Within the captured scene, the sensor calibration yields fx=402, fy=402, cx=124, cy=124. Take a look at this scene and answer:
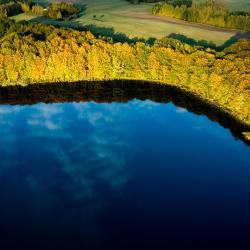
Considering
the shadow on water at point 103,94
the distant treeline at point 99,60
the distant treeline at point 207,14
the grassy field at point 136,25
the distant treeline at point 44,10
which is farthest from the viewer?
the distant treeline at point 44,10

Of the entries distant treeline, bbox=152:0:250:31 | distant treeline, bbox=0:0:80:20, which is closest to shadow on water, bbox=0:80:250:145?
distant treeline, bbox=152:0:250:31

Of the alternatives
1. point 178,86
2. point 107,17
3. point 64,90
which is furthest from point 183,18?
point 64,90

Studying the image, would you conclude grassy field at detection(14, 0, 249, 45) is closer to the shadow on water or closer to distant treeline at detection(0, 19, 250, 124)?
distant treeline at detection(0, 19, 250, 124)

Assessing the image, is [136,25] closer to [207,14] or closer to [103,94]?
[207,14]

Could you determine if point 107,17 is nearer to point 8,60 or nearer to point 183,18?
point 183,18

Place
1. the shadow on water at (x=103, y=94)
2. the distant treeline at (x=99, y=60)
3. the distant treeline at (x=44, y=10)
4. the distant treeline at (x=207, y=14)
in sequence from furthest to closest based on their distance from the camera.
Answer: the distant treeline at (x=44, y=10) → the distant treeline at (x=207, y=14) → the distant treeline at (x=99, y=60) → the shadow on water at (x=103, y=94)

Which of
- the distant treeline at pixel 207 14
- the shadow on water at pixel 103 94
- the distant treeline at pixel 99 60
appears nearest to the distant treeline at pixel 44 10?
the distant treeline at pixel 207 14

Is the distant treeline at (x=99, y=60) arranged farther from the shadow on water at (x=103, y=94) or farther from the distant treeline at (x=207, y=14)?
the distant treeline at (x=207, y=14)
